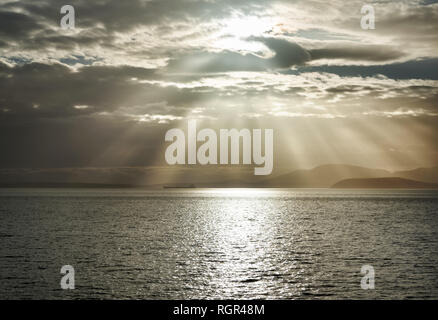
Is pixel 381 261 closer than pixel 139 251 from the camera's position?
Yes

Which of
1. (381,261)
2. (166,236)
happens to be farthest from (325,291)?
(166,236)

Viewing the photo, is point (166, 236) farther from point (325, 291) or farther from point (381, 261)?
point (325, 291)

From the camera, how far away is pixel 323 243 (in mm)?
77250

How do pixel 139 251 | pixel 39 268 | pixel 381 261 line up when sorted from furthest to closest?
pixel 139 251, pixel 381 261, pixel 39 268

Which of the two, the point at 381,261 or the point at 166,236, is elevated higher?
the point at 166,236

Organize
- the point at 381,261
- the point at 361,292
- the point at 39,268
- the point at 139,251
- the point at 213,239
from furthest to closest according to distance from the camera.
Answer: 1. the point at 213,239
2. the point at 139,251
3. the point at 381,261
4. the point at 39,268
5. the point at 361,292
